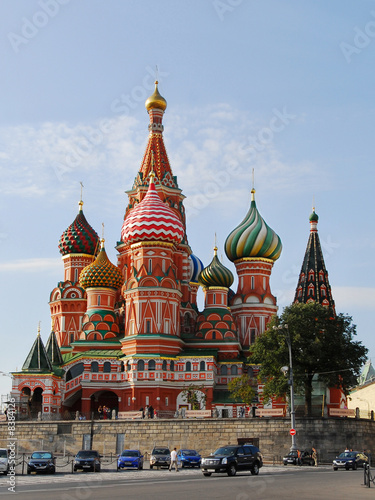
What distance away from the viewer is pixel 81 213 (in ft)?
263

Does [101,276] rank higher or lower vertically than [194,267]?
lower

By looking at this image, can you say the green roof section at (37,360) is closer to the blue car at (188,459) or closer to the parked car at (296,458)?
the blue car at (188,459)

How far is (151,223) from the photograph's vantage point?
215ft

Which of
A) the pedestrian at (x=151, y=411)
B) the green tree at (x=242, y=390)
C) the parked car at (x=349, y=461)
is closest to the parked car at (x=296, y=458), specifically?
the parked car at (x=349, y=461)

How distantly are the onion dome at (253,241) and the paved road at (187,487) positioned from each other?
4038cm

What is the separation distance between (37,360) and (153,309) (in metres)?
9.99

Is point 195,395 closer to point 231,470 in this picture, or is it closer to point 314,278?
point 314,278

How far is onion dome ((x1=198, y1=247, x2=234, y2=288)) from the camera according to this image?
69.8 m

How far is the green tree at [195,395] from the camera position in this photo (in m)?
59.6

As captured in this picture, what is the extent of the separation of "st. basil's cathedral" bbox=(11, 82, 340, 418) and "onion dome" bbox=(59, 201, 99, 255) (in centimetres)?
11

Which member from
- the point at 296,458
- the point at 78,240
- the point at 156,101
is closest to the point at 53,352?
the point at 78,240

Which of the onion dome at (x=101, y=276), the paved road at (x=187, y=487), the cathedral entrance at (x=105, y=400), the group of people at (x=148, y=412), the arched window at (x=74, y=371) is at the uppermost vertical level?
the onion dome at (x=101, y=276)

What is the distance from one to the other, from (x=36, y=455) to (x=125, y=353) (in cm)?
2789

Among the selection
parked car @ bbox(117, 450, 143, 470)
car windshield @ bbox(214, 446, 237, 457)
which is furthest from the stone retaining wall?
car windshield @ bbox(214, 446, 237, 457)
